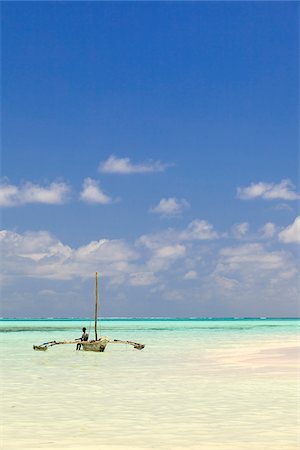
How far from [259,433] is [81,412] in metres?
5.40

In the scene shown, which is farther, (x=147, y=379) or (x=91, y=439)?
(x=147, y=379)

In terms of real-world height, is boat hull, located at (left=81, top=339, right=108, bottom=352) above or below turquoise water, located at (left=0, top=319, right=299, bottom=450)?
above

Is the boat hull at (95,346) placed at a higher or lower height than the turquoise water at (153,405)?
higher

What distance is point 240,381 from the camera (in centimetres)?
2609

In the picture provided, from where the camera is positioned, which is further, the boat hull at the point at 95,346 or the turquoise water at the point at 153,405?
the boat hull at the point at 95,346

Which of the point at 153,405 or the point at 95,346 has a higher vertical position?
the point at 95,346

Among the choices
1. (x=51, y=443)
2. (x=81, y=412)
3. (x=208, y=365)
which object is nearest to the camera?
(x=51, y=443)

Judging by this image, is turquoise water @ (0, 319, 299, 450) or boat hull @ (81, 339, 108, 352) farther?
boat hull @ (81, 339, 108, 352)

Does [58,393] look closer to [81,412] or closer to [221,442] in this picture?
[81,412]

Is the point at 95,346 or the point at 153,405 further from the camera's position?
the point at 95,346

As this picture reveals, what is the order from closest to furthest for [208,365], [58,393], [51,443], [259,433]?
[51,443], [259,433], [58,393], [208,365]

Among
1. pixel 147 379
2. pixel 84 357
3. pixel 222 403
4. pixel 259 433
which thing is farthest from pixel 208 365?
pixel 259 433

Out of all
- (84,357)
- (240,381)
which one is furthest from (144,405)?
(84,357)

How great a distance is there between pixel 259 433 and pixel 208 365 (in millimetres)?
17584
